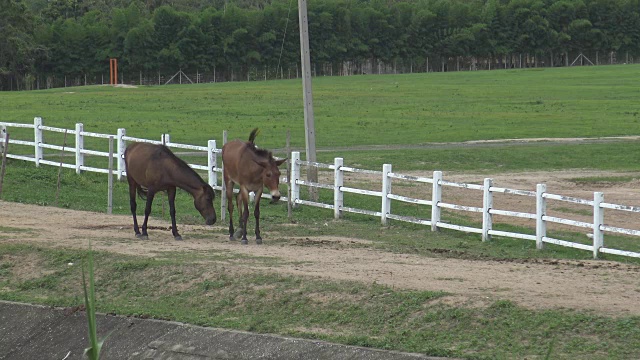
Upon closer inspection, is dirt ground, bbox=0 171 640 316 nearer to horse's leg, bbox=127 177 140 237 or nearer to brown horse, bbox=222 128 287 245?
horse's leg, bbox=127 177 140 237

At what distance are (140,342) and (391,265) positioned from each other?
12.9ft

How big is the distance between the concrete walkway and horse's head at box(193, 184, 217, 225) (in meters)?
4.88

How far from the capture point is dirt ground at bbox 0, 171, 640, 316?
39.7 feet

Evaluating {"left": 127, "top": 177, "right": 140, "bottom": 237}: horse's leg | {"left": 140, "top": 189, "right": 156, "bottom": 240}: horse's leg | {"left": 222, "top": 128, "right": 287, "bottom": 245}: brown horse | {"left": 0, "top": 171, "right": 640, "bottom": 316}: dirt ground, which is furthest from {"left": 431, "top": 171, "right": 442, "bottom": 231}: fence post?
{"left": 127, "top": 177, "right": 140, "bottom": 237}: horse's leg

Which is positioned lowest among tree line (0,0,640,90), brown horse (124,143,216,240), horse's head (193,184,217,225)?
horse's head (193,184,217,225)

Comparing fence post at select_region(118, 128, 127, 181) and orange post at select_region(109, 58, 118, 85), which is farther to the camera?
orange post at select_region(109, 58, 118, 85)

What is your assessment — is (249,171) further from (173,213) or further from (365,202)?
(365,202)

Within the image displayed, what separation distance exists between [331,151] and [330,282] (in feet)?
70.8

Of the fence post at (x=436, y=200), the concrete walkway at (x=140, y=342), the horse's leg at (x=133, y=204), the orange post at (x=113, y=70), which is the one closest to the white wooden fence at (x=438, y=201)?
the fence post at (x=436, y=200)

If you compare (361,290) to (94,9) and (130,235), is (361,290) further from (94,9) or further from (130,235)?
(94,9)

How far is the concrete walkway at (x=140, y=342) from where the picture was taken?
1121cm

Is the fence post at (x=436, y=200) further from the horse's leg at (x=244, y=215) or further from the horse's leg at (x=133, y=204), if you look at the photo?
the horse's leg at (x=133, y=204)

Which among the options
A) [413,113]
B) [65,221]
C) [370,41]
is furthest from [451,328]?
[370,41]

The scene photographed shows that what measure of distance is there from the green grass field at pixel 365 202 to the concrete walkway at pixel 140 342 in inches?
7.5
